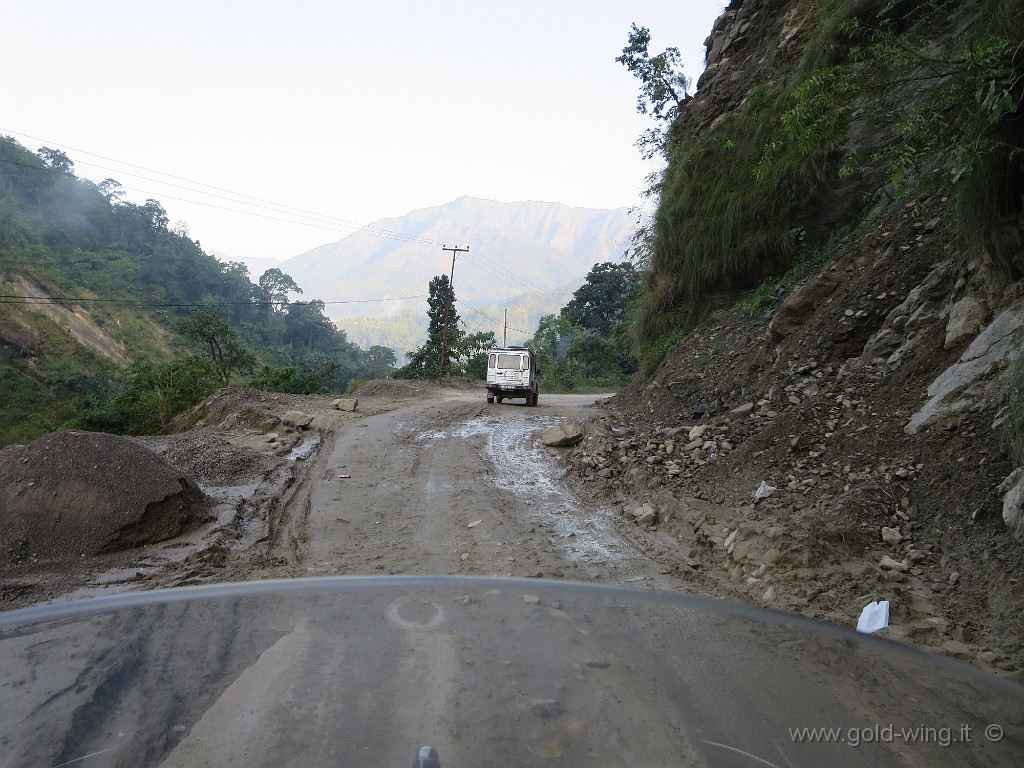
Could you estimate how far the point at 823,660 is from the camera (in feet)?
6.44

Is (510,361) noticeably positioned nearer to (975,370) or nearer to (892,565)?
(975,370)

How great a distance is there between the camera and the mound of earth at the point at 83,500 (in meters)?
5.71

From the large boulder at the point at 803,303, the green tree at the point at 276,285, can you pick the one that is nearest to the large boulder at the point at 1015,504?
the large boulder at the point at 803,303

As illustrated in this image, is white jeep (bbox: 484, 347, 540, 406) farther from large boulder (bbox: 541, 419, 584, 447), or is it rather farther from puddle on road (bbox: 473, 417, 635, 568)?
large boulder (bbox: 541, 419, 584, 447)

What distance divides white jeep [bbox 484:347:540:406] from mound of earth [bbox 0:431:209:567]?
47.2ft

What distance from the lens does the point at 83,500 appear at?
238 inches

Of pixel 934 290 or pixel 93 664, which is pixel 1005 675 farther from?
pixel 934 290

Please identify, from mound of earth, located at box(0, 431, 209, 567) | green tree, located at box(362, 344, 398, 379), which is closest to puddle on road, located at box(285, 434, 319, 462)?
mound of earth, located at box(0, 431, 209, 567)

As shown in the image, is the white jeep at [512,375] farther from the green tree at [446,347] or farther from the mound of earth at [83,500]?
the green tree at [446,347]

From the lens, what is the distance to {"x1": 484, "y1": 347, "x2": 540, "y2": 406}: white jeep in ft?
68.7

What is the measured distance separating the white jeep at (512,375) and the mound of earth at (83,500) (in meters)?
14.4

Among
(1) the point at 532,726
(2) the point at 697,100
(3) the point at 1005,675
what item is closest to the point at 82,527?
(1) the point at 532,726

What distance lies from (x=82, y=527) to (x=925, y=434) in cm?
782

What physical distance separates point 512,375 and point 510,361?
1.92 ft
